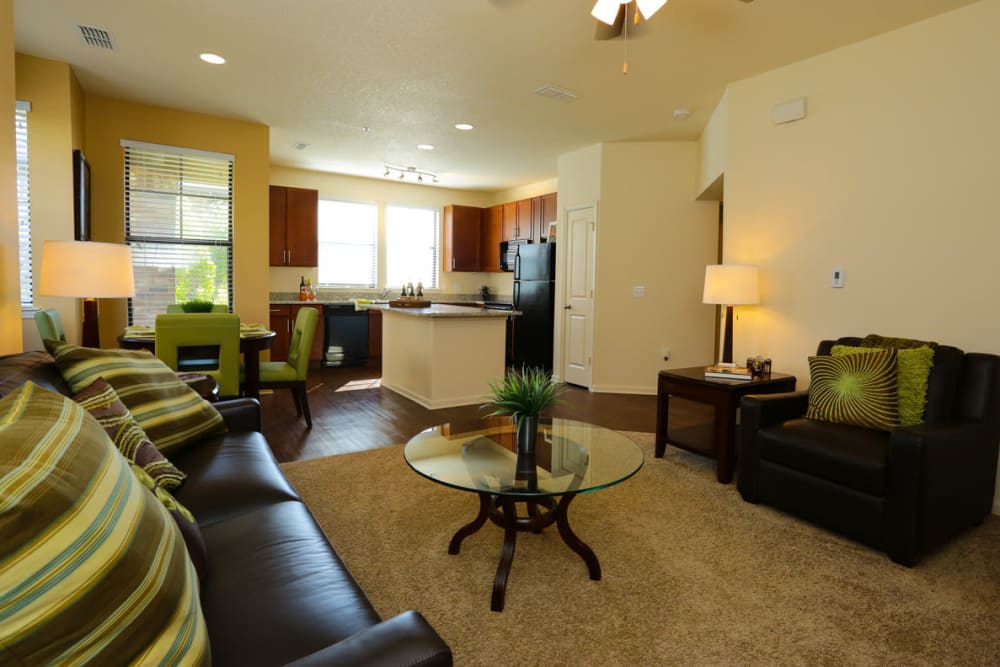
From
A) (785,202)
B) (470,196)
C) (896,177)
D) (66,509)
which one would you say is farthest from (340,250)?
(66,509)

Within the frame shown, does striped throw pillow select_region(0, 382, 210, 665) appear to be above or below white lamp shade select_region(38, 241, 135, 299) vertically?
below

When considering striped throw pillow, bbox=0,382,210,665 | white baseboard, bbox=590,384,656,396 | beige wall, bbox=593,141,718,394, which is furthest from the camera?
white baseboard, bbox=590,384,656,396

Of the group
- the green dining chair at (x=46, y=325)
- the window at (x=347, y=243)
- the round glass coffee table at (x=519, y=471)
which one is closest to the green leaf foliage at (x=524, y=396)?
the round glass coffee table at (x=519, y=471)

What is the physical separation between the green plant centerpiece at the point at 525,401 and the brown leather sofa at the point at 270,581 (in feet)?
2.63

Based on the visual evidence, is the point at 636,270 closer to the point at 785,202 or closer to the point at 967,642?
the point at 785,202

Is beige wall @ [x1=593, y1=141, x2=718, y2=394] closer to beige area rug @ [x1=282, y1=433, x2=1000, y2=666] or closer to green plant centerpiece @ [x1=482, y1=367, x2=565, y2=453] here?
beige area rug @ [x1=282, y1=433, x2=1000, y2=666]

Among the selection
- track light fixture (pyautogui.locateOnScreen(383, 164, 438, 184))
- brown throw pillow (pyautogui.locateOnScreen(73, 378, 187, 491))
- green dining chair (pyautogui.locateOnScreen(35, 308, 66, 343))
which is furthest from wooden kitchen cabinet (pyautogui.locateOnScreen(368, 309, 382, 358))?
brown throw pillow (pyautogui.locateOnScreen(73, 378, 187, 491))

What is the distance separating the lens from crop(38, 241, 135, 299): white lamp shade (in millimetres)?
2537

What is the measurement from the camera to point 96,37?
3449 mm

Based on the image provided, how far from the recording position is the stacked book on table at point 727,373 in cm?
317

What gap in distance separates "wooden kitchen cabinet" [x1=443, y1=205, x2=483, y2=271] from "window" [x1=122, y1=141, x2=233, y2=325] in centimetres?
356

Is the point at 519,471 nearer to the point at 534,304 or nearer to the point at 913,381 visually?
the point at 913,381

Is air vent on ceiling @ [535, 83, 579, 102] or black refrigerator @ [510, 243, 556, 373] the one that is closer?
air vent on ceiling @ [535, 83, 579, 102]

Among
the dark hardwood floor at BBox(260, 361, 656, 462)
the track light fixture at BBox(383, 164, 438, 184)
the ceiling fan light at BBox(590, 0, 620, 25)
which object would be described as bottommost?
the dark hardwood floor at BBox(260, 361, 656, 462)
